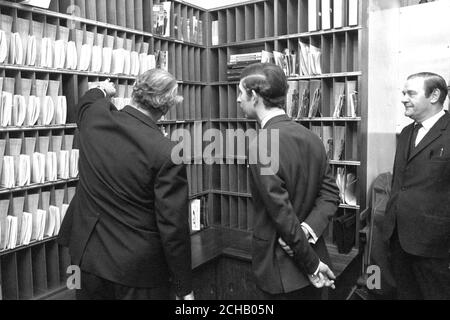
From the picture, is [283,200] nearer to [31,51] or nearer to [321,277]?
[321,277]

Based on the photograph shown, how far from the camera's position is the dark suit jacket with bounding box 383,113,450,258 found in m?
2.23

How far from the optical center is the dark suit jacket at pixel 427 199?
2227mm

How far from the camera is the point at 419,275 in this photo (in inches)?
91.9

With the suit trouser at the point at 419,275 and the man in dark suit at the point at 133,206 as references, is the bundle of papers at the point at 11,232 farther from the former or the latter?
the suit trouser at the point at 419,275

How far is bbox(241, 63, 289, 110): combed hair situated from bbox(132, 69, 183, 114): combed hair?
0.33 metres

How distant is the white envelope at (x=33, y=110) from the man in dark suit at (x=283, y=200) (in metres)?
1.25

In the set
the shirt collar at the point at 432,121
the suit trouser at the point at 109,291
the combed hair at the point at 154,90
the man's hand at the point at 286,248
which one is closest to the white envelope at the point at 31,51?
the combed hair at the point at 154,90

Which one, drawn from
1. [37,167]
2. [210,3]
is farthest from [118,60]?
[210,3]

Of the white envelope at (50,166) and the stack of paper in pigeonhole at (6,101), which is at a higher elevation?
the stack of paper in pigeonhole at (6,101)

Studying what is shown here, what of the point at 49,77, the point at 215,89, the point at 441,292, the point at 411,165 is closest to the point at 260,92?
the point at 411,165

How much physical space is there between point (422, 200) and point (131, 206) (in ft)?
5.47

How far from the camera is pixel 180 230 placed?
5.33 feet
